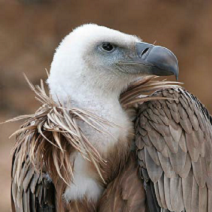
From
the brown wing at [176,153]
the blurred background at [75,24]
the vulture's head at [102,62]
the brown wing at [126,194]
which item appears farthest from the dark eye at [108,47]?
the blurred background at [75,24]

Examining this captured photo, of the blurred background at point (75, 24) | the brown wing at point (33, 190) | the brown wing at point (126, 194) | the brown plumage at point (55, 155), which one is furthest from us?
the blurred background at point (75, 24)

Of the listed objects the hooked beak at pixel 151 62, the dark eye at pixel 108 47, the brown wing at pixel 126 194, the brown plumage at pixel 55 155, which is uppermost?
the dark eye at pixel 108 47

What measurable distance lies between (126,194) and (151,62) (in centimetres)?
64

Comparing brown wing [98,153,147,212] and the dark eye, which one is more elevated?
the dark eye

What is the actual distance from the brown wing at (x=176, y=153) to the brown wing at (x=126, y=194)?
80mm

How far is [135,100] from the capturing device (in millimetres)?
2551

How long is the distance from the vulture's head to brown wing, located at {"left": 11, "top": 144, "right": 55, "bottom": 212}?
1.37 feet

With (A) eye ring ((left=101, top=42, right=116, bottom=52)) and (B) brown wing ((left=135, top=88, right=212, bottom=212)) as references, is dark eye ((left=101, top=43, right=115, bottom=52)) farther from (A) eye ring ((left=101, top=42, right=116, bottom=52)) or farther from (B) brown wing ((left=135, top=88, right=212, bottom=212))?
(B) brown wing ((left=135, top=88, right=212, bottom=212))

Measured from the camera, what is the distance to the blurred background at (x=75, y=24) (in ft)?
20.1

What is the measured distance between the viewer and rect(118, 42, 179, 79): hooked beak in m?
2.41

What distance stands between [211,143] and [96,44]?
0.75m

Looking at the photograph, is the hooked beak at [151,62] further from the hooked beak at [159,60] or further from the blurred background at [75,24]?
the blurred background at [75,24]

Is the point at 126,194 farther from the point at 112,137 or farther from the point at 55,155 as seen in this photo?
the point at 55,155

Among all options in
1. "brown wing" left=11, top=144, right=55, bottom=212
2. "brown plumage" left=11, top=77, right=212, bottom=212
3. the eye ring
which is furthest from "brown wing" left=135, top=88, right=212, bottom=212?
"brown wing" left=11, top=144, right=55, bottom=212
